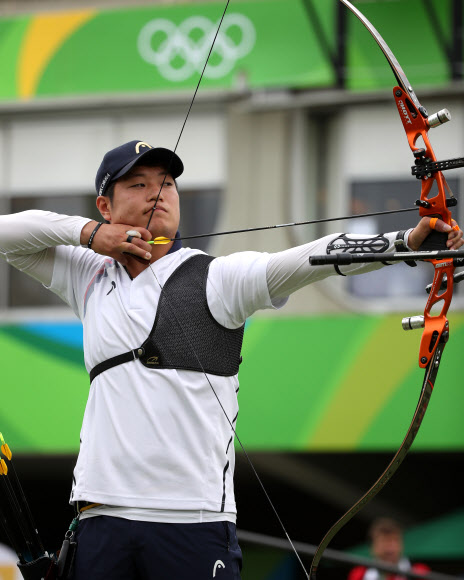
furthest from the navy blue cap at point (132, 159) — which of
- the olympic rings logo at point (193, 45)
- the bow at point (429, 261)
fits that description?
the olympic rings logo at point (193, 45)

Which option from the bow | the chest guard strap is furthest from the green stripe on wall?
the chest guard strap

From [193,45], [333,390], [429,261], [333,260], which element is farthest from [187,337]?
[193,45]

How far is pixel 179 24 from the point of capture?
20.2 feet

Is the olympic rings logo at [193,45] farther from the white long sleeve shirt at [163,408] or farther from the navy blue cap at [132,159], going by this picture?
the white long sleeve shirt at [163,408]

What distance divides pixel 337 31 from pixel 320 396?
203 centimetres

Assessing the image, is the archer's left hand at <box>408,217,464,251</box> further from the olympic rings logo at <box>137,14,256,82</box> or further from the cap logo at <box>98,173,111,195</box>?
the olympic rings logo at <box>137,14,256,82</box>

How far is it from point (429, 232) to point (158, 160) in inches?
23.4

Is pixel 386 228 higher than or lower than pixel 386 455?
higher

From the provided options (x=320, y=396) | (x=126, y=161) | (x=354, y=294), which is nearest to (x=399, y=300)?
(x=354, y=294)

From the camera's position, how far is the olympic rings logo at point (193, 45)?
607cm

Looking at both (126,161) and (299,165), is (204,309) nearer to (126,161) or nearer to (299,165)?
(126,161)

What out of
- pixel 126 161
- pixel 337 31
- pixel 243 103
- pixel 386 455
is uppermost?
pixel 337 31

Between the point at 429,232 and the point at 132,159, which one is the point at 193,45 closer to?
the point at 132,159

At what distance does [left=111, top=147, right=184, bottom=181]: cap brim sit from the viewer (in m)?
2.06
